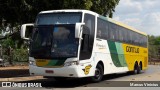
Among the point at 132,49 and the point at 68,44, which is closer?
the point at 68,44

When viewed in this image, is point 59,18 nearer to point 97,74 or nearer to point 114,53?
point 97,74

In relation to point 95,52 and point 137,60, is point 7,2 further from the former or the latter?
point 137,60

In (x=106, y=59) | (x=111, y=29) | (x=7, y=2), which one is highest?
(x=7, y=2)

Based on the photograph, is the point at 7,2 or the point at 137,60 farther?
the point at 137,60

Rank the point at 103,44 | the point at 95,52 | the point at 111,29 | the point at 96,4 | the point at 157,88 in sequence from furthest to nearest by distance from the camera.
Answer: the point at 96,4 → the point at 111,29 → the point at 103,44 → the point at 95,52 → the point at 157,88

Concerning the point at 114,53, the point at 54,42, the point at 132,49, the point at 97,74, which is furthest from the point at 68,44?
the point at 132,49

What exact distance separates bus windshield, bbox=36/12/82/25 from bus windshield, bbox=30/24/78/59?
0.30m

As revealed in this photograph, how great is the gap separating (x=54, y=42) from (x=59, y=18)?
1261mm

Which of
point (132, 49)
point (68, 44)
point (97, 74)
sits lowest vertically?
point (97, 74)

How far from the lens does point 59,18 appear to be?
52.0ft

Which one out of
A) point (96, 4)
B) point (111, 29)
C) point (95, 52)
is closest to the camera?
point (95, 52)

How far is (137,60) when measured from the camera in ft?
85.0

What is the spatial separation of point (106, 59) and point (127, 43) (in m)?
4.68

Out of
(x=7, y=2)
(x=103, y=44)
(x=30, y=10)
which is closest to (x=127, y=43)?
(x=103, y=44)
